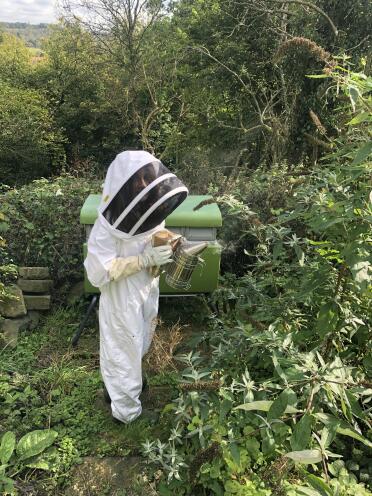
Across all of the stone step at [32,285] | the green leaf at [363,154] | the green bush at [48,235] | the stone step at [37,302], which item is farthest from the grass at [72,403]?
the green leaf at [363,154]

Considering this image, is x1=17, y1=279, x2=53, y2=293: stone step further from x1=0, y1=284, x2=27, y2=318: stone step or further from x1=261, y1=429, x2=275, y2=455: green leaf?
x1=261, y1=429, x2=275, y2=455: green leaf

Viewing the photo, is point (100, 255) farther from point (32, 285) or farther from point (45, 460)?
point (32, 285)

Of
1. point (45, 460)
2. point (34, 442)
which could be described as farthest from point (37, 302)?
point (45, 460)

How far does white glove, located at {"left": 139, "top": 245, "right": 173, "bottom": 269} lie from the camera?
279 cm

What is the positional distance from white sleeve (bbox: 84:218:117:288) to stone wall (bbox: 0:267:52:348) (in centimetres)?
160

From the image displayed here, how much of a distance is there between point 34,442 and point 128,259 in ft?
4.34

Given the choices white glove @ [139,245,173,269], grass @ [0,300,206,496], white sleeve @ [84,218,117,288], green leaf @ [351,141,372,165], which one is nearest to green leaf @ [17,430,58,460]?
grass @ [0,300,206,496]

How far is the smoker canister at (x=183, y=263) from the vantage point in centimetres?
293

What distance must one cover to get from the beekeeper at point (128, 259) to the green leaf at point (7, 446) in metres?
0.66

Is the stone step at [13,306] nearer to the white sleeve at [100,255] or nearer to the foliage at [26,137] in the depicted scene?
the white sleeve at [100,255]

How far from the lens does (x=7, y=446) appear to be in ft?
8.86

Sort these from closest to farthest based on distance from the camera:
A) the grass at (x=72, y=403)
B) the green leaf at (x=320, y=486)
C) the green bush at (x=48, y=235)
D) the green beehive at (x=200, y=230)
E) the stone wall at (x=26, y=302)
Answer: the green leaf at (x=320, y=486)
the grass at (x=72, y=403)
the green beehive at (x=200, y=230)
the stone wall at (x=26, y=302)
the green bush at (x=48, y=235)

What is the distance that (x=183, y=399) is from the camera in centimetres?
239

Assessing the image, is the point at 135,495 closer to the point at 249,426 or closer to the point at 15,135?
the point at 249,426
